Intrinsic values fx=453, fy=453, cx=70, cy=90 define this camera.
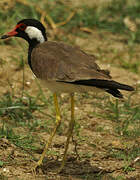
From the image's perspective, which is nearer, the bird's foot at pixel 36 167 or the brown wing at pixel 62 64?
the brown wing at pixel 62 64

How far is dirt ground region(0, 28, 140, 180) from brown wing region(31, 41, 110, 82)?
0.85m

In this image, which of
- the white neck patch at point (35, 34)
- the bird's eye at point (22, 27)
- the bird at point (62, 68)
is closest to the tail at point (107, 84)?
the bird at point (62, 68)

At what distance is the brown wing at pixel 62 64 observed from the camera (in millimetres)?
3725

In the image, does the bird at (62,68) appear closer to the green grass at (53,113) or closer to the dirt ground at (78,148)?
the dirt ground at (78,148)

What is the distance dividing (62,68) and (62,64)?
0.19ft

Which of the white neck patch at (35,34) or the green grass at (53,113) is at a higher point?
the white neck patch at (35,34)

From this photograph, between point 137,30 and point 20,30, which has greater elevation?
point 20,30

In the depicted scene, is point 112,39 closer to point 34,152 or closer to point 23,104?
point 23,104

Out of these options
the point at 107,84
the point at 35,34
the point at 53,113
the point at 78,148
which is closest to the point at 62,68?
the point at 107,84

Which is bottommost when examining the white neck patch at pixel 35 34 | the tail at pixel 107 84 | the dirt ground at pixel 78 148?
the dirt ground at pixel 78 148

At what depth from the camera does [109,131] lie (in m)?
4.97

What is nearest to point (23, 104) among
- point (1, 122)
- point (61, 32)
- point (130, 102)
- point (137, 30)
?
point (1, 122)

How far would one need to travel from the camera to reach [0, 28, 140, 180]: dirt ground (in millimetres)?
4086

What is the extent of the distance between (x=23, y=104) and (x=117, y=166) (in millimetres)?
1556
